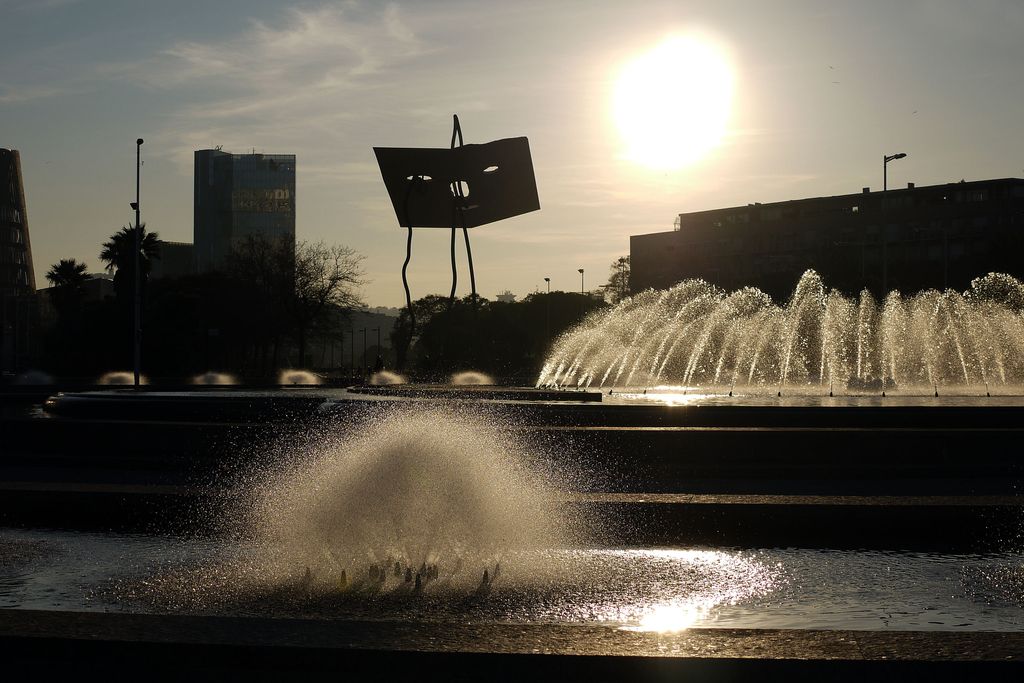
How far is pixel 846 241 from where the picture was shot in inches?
3462

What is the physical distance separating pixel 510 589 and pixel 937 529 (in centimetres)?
325

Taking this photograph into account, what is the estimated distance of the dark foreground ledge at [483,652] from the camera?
411cm

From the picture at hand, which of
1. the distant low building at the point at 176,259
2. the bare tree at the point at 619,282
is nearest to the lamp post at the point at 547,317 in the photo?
the bare tree at the point at 619,282

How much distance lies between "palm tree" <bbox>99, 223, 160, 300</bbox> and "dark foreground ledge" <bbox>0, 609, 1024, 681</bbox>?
193ft

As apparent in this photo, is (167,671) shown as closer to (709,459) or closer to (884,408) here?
(709,459)

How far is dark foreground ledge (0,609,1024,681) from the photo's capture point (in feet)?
13.5

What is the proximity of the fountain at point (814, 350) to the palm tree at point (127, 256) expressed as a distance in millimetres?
29283

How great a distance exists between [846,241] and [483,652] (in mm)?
87865

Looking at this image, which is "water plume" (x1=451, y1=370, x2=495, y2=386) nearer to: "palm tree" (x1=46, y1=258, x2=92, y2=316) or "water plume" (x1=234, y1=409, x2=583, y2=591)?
"water plume" (x1=234, y1=409, x2=583, y2=591)

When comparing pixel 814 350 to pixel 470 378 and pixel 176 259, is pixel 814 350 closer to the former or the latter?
pixel 470 378

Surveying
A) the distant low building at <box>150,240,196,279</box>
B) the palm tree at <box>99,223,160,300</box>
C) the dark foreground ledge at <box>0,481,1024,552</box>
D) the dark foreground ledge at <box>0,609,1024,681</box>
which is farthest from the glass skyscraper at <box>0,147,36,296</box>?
the dark foreground ledge at <box>0,609,1024,681</box>

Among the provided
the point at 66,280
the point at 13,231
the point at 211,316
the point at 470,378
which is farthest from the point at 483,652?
the point at 13,231

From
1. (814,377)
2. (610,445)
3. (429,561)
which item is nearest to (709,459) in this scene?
(610,445)

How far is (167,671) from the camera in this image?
4.44 metres
